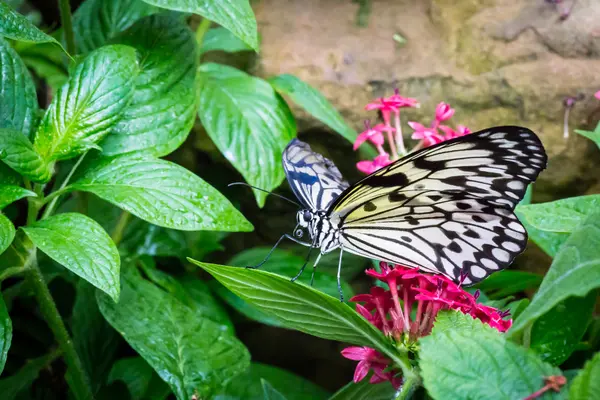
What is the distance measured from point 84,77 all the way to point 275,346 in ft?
4.19

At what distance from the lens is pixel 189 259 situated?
0.64m

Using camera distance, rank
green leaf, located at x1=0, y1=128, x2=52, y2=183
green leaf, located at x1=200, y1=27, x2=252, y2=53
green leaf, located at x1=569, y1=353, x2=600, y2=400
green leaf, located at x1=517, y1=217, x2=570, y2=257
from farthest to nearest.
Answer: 1. green leaf, located at x1=200, y1=27, x2=252, y2=53
2. green leaf, located at x1=517, y1=217, x2=570, y2=257
3. green leaf, located at x1=0, y1=128, x2=52, y2=183
4. green leaf, located at x1=569, y1=353, x2=600, y2=400

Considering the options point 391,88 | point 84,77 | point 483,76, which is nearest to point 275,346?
point 391,88

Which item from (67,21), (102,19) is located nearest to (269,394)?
(67,21)

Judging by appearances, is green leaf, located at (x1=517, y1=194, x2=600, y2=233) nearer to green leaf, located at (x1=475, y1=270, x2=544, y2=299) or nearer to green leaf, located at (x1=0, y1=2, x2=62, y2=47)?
green leaf, located at (x1=475, y1=270, x2=544, y2=299)

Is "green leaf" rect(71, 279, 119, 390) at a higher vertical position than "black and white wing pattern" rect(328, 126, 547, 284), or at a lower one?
lower

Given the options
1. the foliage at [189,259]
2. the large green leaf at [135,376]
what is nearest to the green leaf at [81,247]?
the foliage at [189,259]

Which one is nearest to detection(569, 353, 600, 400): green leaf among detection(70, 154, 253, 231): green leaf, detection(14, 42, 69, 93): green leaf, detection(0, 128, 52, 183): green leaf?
detection(70, 154, 253, 231): green leaf

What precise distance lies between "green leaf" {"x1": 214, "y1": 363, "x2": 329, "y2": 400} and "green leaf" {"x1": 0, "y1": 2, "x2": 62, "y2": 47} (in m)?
0.76

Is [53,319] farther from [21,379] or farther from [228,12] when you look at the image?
[228,12]

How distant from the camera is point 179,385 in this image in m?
0.92

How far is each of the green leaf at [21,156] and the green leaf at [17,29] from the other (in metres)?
0.14

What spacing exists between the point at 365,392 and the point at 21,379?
2.35 feet

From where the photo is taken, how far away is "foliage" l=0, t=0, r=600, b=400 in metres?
0.62
